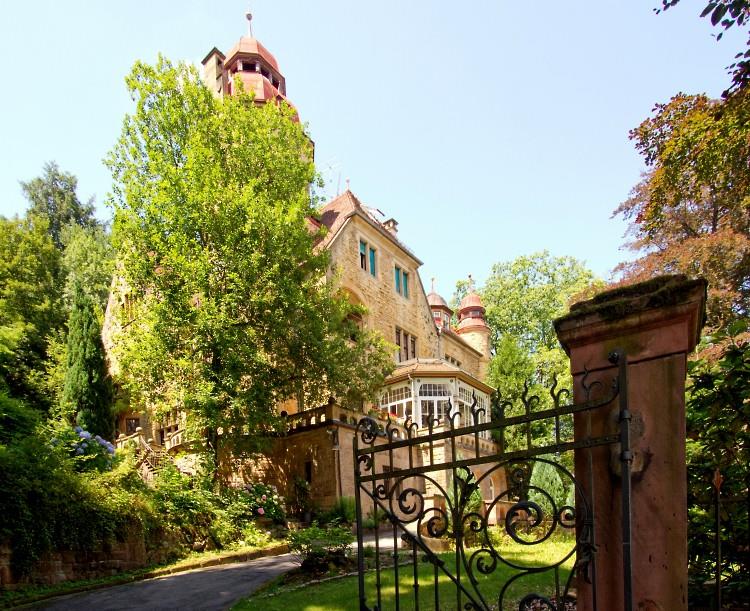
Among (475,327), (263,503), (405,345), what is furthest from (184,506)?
(475,327)

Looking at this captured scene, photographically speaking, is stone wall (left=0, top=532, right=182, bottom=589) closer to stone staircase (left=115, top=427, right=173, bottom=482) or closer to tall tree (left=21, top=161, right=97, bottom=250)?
stone staircase (left=115, top=427, right=173, bottom=482)

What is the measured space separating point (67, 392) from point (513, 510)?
22111mm

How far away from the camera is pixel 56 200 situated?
3975 centimetres

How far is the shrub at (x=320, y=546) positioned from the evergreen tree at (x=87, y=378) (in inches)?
564

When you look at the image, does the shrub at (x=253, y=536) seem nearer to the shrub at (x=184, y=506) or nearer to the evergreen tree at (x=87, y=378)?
the shrub at (x=184, y=506)

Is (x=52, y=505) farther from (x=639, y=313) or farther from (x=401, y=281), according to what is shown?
(x=401, y=281)

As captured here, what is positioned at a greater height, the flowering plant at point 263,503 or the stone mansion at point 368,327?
the stone mansion at point 368,327

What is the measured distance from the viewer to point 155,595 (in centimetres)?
915

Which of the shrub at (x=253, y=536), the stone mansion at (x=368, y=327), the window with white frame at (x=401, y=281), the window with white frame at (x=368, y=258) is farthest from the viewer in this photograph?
the window with white frame at (x=401, y=281)

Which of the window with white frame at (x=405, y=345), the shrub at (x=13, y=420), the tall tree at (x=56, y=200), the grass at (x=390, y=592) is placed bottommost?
the grass at (x=390, y=592)

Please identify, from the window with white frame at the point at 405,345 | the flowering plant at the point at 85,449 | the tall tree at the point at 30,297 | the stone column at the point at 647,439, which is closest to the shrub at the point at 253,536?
the flowering plant at the point at 85,449

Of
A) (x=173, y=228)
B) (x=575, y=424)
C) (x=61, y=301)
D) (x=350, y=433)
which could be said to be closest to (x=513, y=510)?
(x=575, y=424)

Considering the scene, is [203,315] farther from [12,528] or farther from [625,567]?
[625,567]

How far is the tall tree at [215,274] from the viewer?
16.1m
